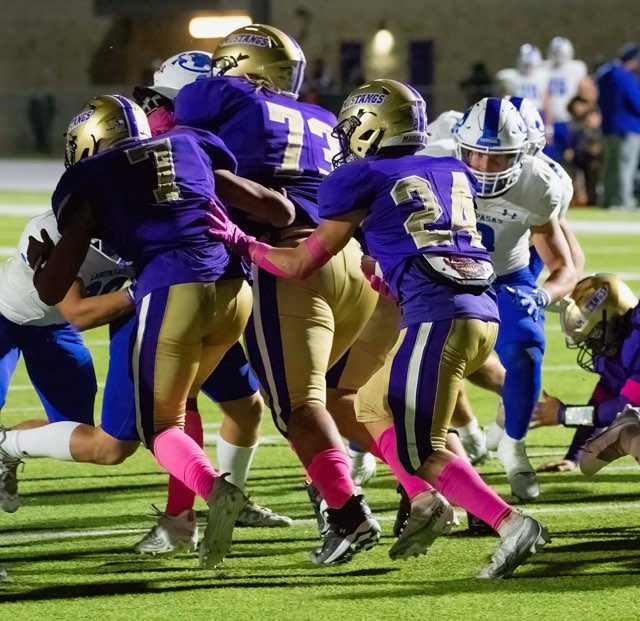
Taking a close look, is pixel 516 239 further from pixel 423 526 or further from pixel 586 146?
pixel 586 146

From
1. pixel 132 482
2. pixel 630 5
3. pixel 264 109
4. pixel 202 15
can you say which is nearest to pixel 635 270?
pixel 132 482

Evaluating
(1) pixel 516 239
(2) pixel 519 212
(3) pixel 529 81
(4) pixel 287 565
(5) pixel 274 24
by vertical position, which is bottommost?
(5) pixel 274 24

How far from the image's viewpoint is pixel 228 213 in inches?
208

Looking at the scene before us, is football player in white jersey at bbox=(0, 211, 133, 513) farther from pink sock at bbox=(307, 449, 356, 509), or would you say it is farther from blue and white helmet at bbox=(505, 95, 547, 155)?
blue and white helmet at bbox=(505, 95, 547, 155)

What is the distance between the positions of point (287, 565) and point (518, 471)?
1329mm

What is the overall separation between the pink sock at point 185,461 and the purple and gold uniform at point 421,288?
59 centimetres

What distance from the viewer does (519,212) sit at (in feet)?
20.4

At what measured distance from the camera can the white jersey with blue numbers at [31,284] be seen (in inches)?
224

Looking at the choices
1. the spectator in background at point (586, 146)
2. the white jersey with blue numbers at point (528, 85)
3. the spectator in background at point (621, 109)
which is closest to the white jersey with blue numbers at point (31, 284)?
the spectator in background at point (621, 109)

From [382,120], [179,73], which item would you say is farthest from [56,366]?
[382,120]

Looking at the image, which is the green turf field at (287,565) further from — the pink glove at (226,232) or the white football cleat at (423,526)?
the pink glove at (226,232)

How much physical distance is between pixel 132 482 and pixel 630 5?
25570 millimetres

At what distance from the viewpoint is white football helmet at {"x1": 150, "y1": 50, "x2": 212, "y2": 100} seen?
5.74 meters

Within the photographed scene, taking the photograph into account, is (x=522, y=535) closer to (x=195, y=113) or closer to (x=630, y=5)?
(x=195, y=113)
